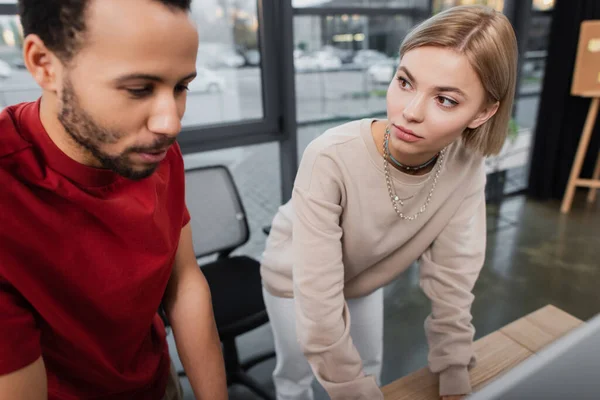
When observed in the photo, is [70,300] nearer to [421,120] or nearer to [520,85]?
[421,120]

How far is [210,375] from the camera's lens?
2.80 ft

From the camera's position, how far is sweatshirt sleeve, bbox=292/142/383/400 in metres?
0.87

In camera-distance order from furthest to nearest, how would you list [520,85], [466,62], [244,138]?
[520,85]
[244,138]
[466,62]

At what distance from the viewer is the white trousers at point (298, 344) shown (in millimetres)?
1219

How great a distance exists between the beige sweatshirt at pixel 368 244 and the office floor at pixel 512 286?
0.91 meters

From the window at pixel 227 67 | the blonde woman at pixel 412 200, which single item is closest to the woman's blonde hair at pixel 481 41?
the blonde woman at pixel 412 200

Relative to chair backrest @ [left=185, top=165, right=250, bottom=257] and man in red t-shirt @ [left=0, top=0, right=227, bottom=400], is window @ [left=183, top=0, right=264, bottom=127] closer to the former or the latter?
chair backrest @ [left=185, top=165, right=250, bottom=257]

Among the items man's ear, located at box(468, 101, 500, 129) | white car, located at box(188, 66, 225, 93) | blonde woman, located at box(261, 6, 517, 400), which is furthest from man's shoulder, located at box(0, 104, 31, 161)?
white car, located at box(188, 66, 225, 93)

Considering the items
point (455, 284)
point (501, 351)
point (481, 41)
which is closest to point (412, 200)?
point (455, 284)

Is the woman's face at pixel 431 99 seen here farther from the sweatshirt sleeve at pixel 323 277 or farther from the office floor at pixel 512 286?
the office floor at pixel 512 286

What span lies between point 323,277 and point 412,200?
0.27m

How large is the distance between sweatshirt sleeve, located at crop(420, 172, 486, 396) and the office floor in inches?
35.1

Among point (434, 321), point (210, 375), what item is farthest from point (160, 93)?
point (434, 321)

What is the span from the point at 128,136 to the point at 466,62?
57cm
